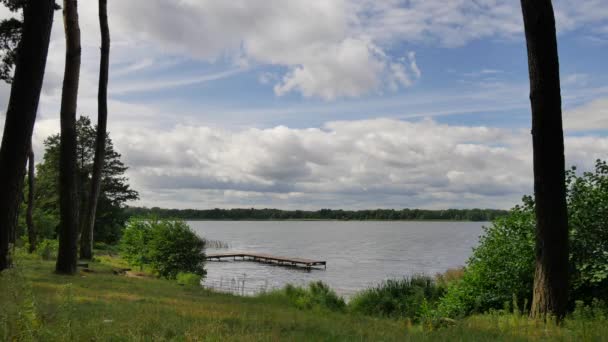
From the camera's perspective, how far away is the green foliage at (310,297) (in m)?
16.6

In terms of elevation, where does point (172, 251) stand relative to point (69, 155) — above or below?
below

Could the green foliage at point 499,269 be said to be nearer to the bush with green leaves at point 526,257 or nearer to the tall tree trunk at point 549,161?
the bush with green leaves at point 526,257

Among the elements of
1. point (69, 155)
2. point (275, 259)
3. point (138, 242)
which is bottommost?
point (275, 259)

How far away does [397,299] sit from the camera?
19281 millimetres

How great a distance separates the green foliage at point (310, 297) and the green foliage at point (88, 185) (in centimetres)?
3525

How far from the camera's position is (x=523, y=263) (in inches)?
454

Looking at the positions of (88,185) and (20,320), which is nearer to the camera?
(20,320)

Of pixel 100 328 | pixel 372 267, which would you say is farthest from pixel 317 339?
pixel 372 267

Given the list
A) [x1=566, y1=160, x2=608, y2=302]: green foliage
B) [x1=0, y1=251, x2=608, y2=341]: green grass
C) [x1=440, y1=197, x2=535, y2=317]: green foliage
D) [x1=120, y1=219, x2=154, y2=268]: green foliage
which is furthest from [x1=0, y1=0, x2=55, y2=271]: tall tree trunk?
[x1=120, y1=219, x2=154, y2=268]: green foliage

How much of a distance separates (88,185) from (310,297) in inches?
1591

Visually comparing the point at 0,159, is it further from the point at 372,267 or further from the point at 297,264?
the point at 297,264

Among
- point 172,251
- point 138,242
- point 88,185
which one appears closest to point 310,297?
point 172,251

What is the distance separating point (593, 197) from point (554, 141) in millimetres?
3093

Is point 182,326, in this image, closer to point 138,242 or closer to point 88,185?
point 138,242
